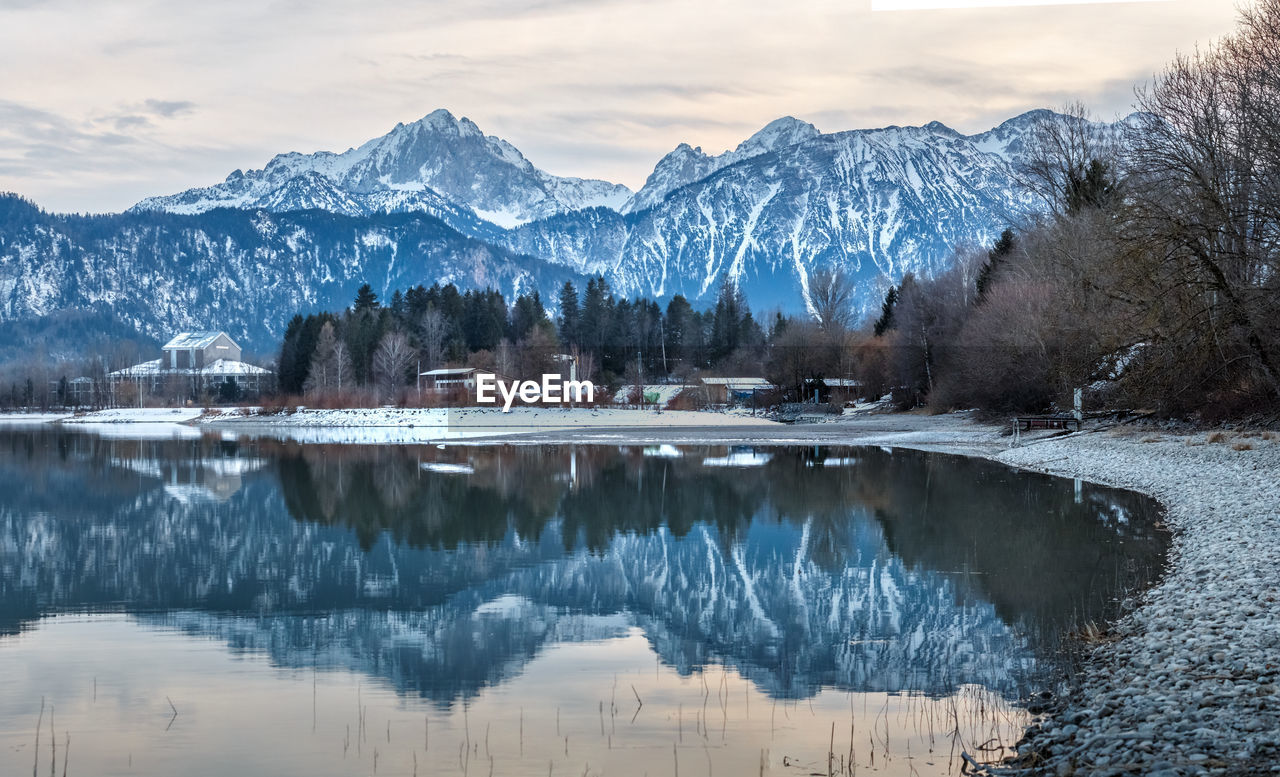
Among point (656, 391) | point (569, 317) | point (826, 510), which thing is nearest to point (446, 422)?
point (656, 391)

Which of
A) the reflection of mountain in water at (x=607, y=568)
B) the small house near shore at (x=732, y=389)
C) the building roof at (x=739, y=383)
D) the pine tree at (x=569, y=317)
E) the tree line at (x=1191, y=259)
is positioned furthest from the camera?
the pine tree at (x=569, y=317)

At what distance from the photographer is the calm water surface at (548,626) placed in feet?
34.0

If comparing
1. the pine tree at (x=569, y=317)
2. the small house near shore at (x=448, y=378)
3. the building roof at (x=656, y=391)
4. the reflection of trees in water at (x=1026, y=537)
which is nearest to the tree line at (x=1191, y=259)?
the reflection of trees in water at (x=1026, y=537)

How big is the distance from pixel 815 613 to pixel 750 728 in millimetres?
5666

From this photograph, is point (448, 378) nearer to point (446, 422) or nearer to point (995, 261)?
point (446, 422)

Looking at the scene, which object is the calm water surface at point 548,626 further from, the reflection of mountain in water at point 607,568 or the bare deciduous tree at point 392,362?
the bare deciduous tree at point 392,362

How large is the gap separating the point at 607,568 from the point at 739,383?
9633 centimetres

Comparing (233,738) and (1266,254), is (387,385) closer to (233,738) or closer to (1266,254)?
(1266,254)

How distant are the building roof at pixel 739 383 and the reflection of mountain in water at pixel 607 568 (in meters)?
73.3

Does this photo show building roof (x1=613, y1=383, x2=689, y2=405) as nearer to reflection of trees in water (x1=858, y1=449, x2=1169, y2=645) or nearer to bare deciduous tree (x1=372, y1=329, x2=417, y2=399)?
bare deciduous tree (x1=372, y1=329, x2=417, y2=399)

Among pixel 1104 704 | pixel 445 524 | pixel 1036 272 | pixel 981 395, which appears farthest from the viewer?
pixel 981 395

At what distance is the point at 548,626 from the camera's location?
51.2 feet

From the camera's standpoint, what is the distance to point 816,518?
1089 inches

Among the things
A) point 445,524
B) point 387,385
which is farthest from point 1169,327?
point 387,385
